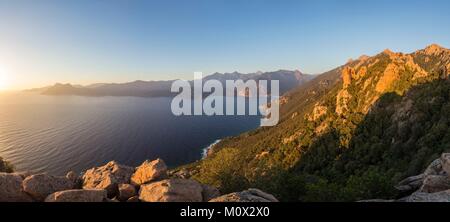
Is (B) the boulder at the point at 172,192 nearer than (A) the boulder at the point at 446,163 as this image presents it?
Yes

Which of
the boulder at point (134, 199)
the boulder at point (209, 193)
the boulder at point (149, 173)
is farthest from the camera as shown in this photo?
the boulder at point (149, 173)

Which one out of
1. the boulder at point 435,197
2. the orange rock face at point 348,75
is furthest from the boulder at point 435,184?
the orange rock face at point 348,75

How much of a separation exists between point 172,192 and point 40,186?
404 inches

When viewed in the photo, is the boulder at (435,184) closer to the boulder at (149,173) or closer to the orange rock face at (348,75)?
the boulder at (149,173)

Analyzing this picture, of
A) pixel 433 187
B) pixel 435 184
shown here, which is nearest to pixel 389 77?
pixel 435 184

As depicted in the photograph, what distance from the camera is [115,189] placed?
2805 centimetres

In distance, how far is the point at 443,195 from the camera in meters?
20.7

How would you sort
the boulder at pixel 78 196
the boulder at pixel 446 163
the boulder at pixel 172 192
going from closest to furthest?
the boulder at pixel 78 196 < the boulder at pixel 172 192 < the boulder at pixel 446 163

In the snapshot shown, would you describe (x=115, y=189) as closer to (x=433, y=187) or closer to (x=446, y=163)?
(x=433, y=187)

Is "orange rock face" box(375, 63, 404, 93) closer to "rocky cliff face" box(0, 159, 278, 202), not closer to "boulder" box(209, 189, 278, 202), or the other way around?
"rocky cliff face" box(0, 159, 278, 202)

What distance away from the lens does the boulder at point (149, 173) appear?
93.5 feet
